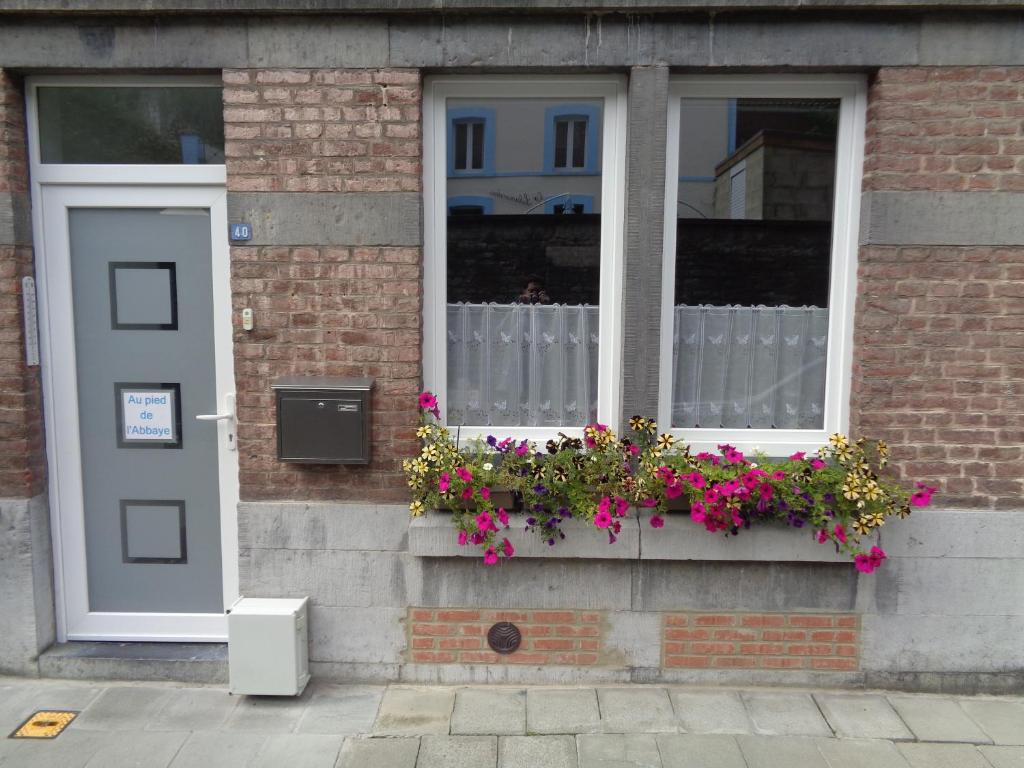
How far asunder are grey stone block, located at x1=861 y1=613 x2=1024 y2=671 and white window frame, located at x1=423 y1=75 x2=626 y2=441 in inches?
68.3

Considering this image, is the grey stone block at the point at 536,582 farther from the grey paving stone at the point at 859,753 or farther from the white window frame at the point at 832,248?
the grey paving stone at the point at 859,753

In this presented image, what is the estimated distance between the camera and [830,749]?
323cm

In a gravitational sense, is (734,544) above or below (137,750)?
above

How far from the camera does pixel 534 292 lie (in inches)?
154

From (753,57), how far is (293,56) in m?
2.24

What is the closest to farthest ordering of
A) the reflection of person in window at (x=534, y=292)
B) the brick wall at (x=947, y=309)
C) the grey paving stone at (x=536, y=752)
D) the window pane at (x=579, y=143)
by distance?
the grey paving stone at (x=536, y=752) < the brick wall at (x=947, y=309) < the window pane at (x=579, y=143) < the reflection of person in window at (x=534, y=292)

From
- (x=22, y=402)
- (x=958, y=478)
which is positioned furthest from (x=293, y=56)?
(x=958, y=478)

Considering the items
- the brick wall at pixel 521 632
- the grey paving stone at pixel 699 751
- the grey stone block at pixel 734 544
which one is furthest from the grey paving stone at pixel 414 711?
the grey stone block at pixel 734 544

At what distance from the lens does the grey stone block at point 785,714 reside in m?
3.37

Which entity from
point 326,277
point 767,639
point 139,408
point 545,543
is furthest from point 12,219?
point 767,639

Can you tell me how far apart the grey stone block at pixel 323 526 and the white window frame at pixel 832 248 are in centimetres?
153

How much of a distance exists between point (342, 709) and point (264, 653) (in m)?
0.47

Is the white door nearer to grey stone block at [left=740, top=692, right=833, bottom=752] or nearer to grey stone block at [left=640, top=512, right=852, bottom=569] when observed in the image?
grey stone block at [left=640, top=512, right=852, bottom=569]

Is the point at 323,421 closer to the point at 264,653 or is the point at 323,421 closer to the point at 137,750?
the point at 264,653
